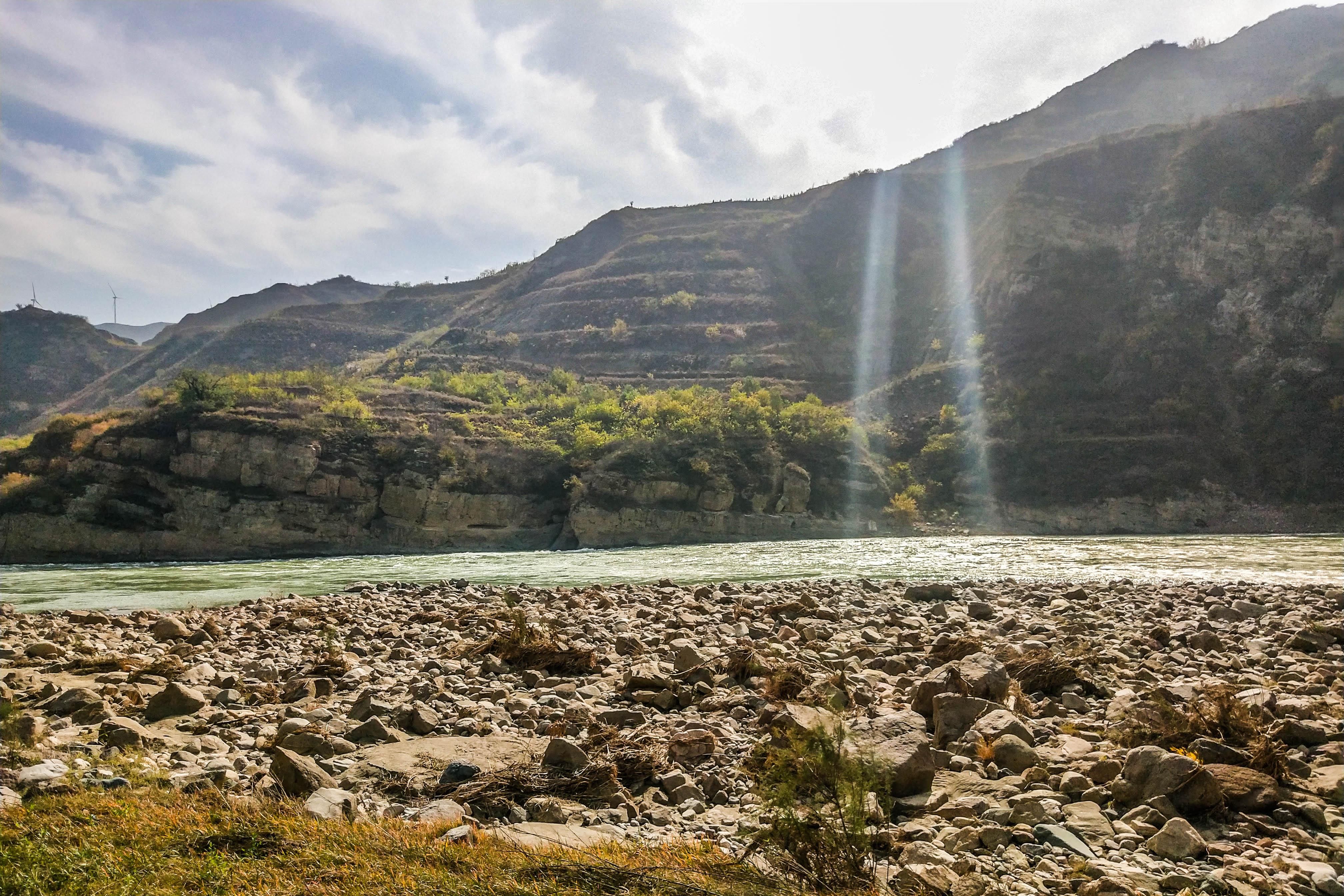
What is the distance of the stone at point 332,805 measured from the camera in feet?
16.2

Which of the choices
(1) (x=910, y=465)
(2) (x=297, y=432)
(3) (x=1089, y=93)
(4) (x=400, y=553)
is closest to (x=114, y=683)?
(4) (x=400, y=553)

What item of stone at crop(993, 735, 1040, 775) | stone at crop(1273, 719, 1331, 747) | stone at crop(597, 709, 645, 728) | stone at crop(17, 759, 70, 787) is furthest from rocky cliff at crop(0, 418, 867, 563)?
stone at crop(1273, 719, 1331, 747)

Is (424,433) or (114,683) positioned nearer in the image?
(114,683)

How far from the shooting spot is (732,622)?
13570mm

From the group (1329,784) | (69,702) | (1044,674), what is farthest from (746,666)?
(69,702)

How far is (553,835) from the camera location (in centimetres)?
486

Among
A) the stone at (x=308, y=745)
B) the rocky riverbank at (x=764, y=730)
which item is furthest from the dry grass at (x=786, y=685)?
the stone at (x=308, y=745)

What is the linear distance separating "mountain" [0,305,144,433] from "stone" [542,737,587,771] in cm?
14430

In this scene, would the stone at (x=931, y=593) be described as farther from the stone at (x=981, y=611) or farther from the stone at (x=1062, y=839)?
the stone at (x=1062, y=839)

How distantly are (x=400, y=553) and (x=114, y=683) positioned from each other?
4135 centimetres

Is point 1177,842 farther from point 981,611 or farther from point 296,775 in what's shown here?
point 981,611

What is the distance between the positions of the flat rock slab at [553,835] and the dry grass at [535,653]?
15.6 feet

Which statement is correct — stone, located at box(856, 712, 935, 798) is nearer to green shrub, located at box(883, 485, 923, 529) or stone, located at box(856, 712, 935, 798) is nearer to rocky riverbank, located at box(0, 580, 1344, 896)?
rocky riverbank, located at box(0, 580, 1344, 896)

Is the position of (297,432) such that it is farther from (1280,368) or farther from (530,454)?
(1280,368)
